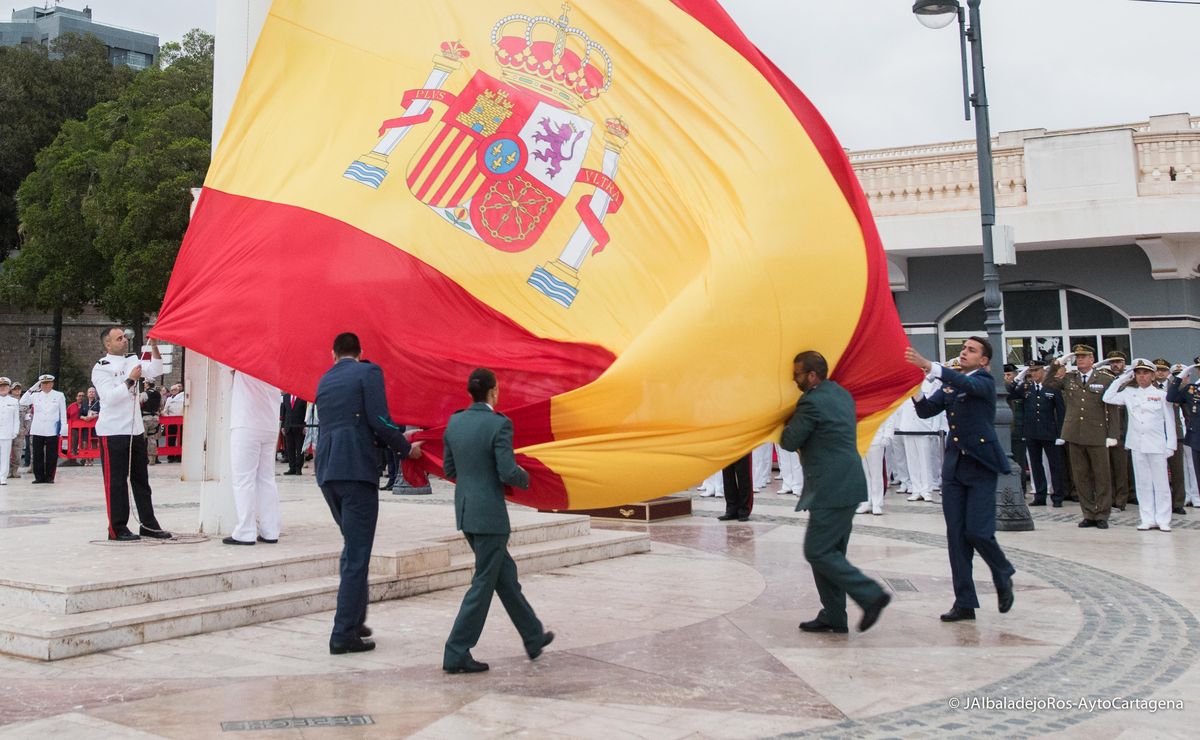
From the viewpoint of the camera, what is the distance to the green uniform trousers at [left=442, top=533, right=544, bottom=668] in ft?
18.8

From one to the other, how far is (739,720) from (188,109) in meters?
36.3

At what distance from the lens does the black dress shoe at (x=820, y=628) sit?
679cm

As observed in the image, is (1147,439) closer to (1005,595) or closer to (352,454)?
(1005,595)

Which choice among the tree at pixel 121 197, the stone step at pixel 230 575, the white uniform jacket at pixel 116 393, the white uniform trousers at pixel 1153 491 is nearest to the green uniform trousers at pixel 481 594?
the stone step at pixel 230 575

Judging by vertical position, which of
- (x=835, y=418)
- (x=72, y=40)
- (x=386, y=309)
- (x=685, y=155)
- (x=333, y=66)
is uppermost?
(x=72, y=40)

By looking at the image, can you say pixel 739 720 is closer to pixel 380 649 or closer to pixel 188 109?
pixel 380 649

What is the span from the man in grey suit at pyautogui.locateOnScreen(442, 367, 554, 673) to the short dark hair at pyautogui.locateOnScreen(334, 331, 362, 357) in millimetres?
850

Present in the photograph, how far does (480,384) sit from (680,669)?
2028mm

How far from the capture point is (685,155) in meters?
6.51

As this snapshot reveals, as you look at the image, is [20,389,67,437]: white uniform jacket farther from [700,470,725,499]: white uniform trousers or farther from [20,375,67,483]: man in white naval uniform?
[700,470,725,499]: white uniform trousers

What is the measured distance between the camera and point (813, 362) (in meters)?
6.14

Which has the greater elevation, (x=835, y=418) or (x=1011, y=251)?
(x=1011, y=251)

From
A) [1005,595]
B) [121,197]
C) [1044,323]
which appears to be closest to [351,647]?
[1005,595]

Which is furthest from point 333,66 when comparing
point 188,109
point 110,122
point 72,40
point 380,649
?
point 72,40
